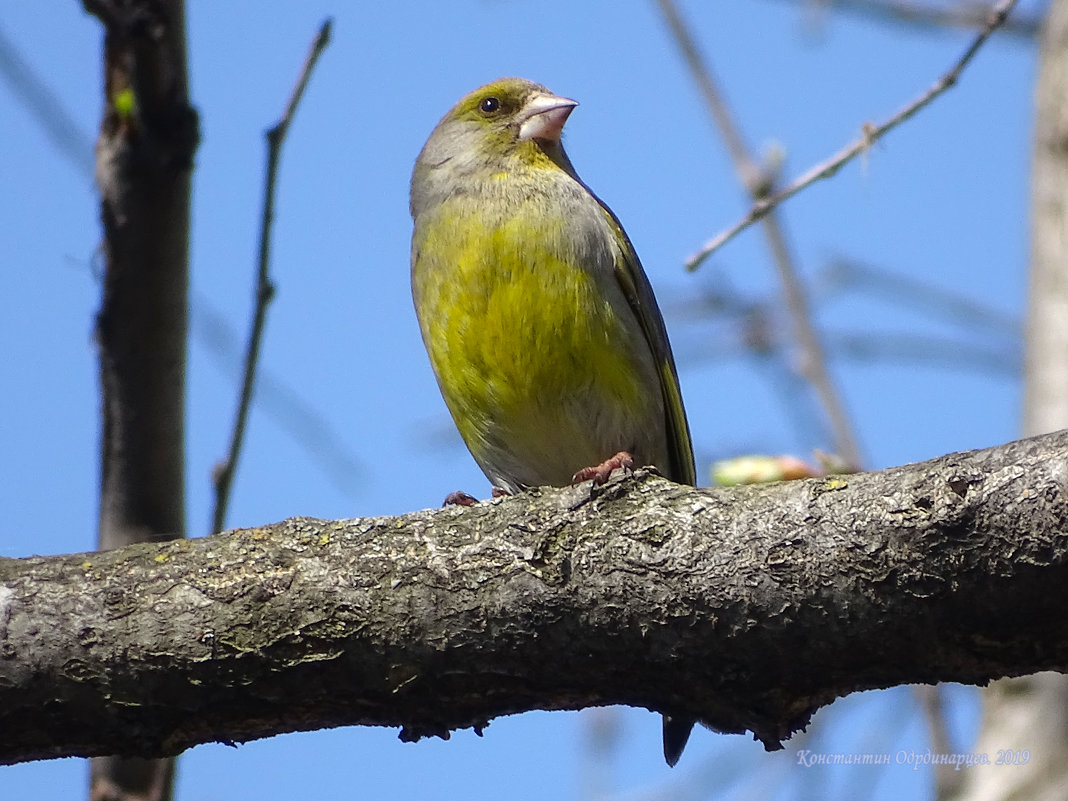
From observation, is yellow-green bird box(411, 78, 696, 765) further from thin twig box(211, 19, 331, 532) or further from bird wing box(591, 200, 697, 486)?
thin twig box(211, 19, 331, 532)

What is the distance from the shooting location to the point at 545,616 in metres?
2.56

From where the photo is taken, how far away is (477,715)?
265 cm

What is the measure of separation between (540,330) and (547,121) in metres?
1.26

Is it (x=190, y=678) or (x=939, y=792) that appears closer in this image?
(x=190, y=678)

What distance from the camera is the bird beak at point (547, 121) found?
5.21m

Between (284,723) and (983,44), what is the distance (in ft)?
7.80

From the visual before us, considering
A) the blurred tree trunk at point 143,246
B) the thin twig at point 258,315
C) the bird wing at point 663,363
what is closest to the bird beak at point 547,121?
the bird wing at point 663,363

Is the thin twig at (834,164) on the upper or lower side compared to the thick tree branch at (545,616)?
upper

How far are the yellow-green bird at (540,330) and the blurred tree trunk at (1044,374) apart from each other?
48.5 inches

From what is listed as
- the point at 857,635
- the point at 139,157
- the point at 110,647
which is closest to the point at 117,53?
the point at 139,157

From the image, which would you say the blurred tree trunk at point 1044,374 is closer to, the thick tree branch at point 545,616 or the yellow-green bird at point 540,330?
the yellow-green bird at point 540,330

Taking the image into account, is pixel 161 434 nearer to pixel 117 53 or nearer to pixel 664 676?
pixel 117 53

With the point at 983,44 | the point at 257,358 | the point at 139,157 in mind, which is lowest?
the point at 257,358

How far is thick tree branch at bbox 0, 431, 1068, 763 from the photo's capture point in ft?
7.97
